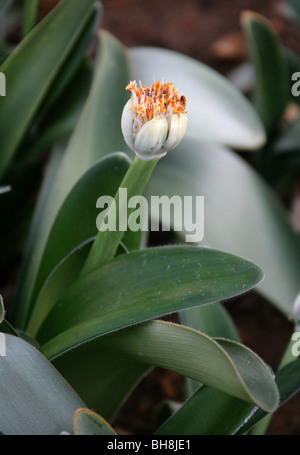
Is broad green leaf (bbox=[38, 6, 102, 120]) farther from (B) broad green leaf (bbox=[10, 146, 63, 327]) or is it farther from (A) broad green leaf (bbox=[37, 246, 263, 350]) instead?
(A) broad green leaf (bbox=[37, 246, 263, 350])

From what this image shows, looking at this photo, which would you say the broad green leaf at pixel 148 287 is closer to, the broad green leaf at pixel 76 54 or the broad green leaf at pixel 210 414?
the broad green leaf at pixel 210 414

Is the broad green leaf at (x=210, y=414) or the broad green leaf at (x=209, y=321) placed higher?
the broad green leaf at (x=209, y=321)

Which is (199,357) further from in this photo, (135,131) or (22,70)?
(22,70)

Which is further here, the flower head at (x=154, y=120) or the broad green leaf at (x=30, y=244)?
the broad green leaf at (x=30, y=244)

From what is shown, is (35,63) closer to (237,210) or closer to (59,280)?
(59,280)

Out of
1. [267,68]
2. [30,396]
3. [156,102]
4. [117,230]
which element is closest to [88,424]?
[30,396]

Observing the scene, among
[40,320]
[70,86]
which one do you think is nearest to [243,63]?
[70,86]

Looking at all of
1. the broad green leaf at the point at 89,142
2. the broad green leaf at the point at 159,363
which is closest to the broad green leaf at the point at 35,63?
the broad green leaf at the point at 89,142

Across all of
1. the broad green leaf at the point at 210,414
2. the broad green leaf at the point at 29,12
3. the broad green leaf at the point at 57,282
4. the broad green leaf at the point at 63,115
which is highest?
the broad green leaf at the point at 29,12
